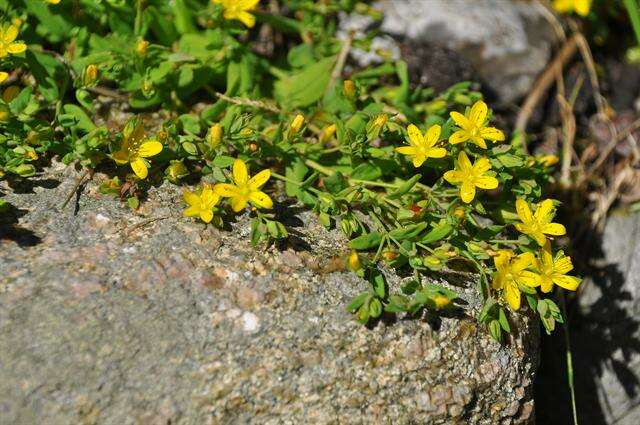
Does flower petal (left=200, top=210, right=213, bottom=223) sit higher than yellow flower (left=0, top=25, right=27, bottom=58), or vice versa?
yellow flower (left=0, top=25, right=27, bottom=58)

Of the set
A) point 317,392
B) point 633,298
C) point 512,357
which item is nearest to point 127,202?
point 317,392

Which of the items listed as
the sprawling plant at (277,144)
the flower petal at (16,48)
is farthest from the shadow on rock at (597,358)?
the flower petal at (16,48)

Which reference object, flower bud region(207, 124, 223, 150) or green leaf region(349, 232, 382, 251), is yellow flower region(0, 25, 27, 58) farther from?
green leaf region(349, 232, 382, 251)

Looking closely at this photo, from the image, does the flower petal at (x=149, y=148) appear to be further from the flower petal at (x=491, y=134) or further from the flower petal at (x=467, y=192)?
the flower petal at (x=491, y=134)

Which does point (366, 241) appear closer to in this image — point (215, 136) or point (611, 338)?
point (215, 136)

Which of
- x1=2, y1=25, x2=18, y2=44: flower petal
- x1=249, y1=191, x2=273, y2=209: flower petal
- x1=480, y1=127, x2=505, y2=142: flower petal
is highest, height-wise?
x1=480, y1=127, x2=505, y2=142: flower petal

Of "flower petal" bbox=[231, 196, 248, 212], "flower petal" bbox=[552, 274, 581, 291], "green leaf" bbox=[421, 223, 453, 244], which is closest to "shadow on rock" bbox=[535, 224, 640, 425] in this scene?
"flower petal" bbox=[552, 274, 581, 291]
